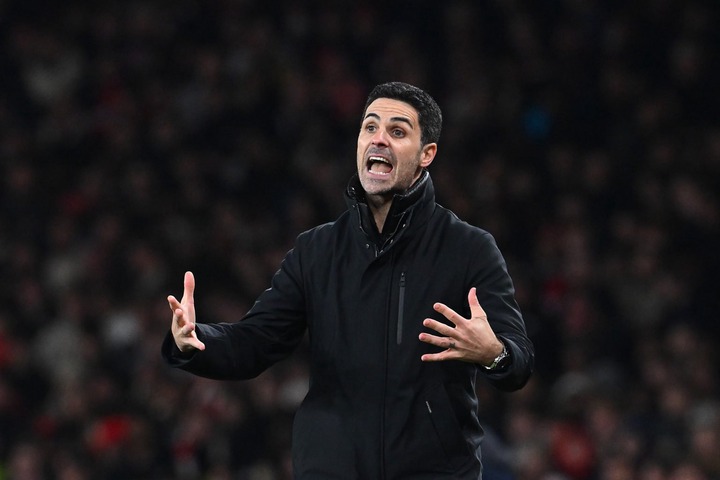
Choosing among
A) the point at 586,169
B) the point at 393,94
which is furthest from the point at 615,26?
the point at 393,94

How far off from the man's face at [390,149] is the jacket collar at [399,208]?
4cm

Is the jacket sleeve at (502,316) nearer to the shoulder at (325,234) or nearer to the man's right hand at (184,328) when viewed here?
the shoulder at (325,234)

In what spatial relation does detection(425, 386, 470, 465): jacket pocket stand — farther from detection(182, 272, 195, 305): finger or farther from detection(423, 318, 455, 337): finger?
detection(182, 272, 195, 305): finger

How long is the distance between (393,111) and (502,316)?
26.8 inches

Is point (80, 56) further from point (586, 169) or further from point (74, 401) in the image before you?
point (586, 169)

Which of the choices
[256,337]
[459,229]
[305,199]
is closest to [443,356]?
[459,229]

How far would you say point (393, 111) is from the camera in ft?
13.2

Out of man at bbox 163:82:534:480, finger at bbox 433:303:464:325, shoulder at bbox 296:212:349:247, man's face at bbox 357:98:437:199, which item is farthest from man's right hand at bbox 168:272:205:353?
finger at bbox 433:303:464:325

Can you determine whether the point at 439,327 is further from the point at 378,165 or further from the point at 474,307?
the point at 378,165

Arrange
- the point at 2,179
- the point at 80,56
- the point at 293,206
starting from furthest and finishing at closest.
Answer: the point at 80,56 < the point at 2,179 < the point at 293,206

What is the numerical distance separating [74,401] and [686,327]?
391cm

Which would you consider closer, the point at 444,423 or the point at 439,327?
the point at 439,327

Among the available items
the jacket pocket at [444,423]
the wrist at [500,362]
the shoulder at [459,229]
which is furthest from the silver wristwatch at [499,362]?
the shoulder at [459,229]

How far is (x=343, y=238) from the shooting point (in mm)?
4020
